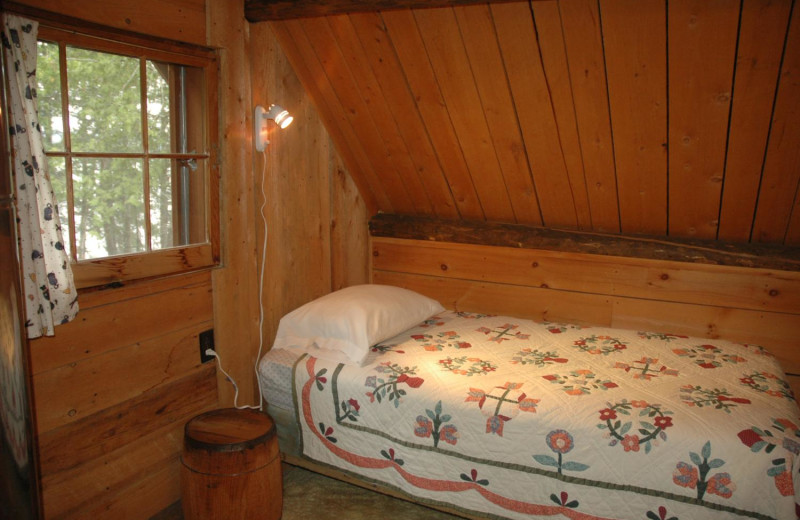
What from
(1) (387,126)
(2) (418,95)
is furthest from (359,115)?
(2) (418,95)

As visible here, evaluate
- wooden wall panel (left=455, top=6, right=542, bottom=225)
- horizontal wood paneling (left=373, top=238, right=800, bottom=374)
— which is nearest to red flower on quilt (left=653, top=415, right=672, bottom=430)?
horizontal wood paneling (left=373, top=238, right=800, bottom=374)

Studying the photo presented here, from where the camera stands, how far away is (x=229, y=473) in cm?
195

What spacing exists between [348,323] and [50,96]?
1.26 m

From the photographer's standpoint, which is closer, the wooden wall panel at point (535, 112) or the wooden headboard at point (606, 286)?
the wooden wall panel at point (535, 112)

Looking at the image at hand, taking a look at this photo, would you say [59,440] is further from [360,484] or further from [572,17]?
[572,17]

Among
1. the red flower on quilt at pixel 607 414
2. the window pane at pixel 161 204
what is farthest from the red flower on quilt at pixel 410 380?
the window pane at pixel 161 204

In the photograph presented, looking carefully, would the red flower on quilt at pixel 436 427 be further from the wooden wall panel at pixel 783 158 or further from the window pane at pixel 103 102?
the wooden wall panel at pixel 783 158

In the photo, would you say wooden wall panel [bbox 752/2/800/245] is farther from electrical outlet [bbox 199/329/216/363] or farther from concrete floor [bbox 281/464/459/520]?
electrical outlet [bbox 199/329/216/363]

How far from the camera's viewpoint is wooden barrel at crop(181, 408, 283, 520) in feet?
6.40

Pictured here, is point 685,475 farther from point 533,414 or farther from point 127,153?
point 127,153

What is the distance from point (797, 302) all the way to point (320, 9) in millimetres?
2248

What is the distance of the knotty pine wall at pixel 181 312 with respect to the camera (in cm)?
188

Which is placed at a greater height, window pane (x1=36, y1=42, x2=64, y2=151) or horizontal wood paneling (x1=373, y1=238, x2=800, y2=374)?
window pane (x1=36, y1=42, x2=64, y2=151)

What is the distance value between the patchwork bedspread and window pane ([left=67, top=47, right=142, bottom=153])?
3.40 ft
